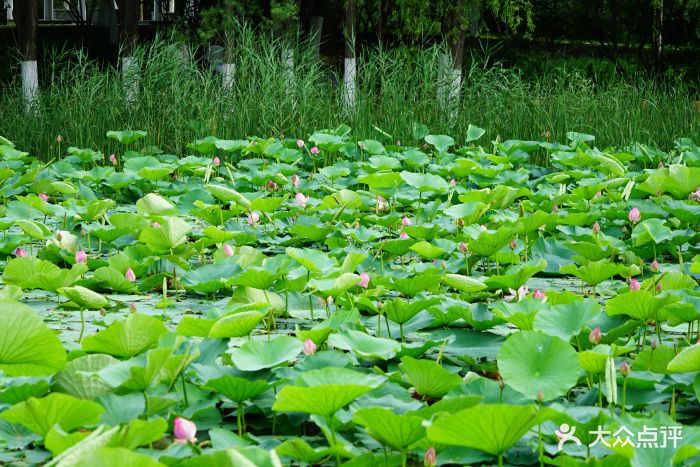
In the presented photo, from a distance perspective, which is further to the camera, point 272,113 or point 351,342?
point 272,113

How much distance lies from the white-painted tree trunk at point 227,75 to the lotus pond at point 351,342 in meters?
3.47

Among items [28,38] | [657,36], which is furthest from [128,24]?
[657,36]

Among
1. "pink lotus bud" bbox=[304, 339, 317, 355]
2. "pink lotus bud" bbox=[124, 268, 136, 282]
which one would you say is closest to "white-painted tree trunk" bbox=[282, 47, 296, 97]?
"pink lotus bud" bbox=[124, 268, 136, 282]

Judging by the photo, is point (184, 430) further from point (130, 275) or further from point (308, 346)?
point (130, 275)

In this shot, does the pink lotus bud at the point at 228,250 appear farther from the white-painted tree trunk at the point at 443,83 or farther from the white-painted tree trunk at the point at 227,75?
the white-painted tree trunk at the point at 443,83

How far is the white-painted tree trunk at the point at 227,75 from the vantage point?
772cm

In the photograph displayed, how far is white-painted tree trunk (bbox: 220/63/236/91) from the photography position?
7724 mm

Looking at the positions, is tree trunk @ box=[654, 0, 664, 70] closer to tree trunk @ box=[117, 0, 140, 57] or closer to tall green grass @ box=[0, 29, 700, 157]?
tall green grass @ box=[0, 29, 700, 157]

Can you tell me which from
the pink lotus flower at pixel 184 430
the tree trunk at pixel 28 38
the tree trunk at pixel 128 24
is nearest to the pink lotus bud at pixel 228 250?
the pink lotus flower at pixel 184 430

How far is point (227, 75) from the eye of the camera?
8547 mm

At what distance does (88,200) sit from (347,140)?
7.23 feet

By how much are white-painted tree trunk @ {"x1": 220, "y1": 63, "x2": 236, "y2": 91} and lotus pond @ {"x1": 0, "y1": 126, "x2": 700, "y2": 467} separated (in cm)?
347

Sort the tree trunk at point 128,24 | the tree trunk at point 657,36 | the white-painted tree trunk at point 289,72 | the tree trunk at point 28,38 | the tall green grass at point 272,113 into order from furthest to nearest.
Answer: the tree trunk at point 657,36 → the tree trunk at point 128,24 → the tree trunk at point 28,38 → the white-painted tree trunk at point 289,72 → the tall green grass at point 272,113

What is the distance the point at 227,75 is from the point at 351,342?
266 inches
